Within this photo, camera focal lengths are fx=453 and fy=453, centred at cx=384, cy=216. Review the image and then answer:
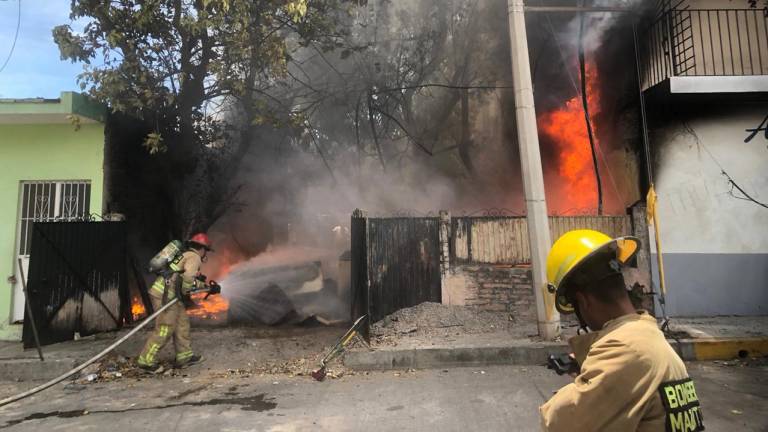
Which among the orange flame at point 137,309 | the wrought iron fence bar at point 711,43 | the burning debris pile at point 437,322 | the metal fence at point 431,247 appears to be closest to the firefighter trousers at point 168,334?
the orange flame at point 137,309

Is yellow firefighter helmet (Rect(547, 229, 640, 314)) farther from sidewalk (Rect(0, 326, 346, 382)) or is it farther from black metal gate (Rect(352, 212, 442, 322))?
black metal gate (Rect(352, 212, 442, 322))

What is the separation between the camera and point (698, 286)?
27.0 feet

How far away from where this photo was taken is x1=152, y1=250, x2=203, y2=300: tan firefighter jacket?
6.54 m

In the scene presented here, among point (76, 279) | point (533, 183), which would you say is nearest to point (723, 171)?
point (533, 183)

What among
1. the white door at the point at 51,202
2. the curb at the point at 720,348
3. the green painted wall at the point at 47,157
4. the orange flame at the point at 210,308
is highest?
the green painted wall at the point at 47,157

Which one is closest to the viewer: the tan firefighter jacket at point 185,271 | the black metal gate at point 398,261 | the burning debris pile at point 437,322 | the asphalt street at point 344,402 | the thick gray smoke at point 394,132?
the asphalt street at point 344,402

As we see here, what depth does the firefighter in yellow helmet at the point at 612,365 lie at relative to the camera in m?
1.36

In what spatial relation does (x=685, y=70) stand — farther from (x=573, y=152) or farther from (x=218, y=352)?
(x=218, y=352)

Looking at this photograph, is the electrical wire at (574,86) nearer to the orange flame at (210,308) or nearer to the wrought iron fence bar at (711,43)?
the wrought iron fence bar at (711,43)

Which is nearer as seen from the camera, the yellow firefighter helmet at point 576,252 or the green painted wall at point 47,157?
the yellow firefighter helmet at point 576,252

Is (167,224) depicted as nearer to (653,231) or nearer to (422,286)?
(422,286)

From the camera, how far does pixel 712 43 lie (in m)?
8.88

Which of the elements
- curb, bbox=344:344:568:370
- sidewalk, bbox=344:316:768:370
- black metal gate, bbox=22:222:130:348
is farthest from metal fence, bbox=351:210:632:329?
black metal gate, bbox=22:222:130:348

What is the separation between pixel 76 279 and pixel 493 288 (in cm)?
699
